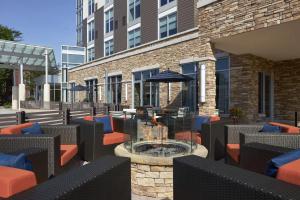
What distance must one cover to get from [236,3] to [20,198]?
27.8ft

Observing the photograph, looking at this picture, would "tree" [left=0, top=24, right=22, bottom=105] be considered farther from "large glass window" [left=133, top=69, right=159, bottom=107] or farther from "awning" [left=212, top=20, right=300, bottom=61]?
"awning" [left=212, top=20, right=300, bottom=61]

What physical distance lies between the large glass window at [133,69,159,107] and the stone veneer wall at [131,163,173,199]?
469 inches

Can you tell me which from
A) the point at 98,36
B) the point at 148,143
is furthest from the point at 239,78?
the point at 98,36

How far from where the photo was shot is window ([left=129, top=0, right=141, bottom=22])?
20.9 meters

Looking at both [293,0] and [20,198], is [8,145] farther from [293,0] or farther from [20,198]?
[293,0]

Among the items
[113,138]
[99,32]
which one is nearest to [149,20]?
[99,32]

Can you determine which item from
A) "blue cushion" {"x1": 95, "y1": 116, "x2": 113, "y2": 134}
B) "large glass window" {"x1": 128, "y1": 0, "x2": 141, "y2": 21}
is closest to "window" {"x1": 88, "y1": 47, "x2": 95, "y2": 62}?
"large glass window" {"x1": 128, "y1": 0, "x2": 141, "y2": 21}

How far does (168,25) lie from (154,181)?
15.2 metres

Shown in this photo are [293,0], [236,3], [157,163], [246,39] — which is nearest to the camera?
[157,163]

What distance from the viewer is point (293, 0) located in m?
6.87

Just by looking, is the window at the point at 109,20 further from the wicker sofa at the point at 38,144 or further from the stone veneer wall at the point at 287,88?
the wicker sofa at the point at 38,144

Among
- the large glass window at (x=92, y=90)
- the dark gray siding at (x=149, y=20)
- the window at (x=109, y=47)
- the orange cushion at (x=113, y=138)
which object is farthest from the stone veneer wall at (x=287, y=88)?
the window at (x=109, y=47)

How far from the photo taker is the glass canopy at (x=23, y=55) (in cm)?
2263

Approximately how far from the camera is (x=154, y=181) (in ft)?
12.8
